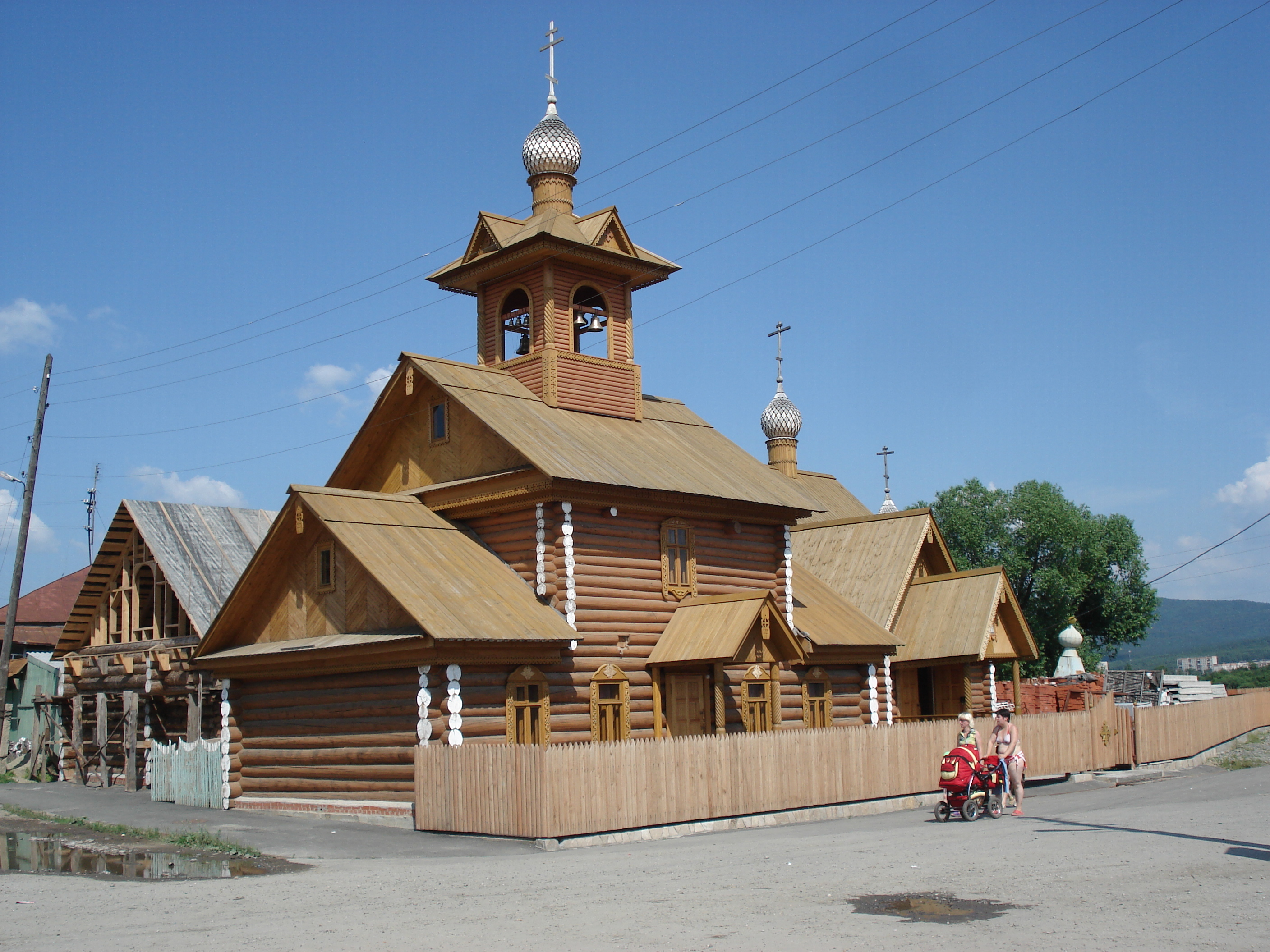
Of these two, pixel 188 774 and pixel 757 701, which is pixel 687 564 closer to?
pixel 757 701

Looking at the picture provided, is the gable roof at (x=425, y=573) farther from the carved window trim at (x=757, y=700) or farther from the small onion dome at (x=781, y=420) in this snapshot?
the small onion dome at (x=781, y=420)

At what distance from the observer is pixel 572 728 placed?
2508 centimetres

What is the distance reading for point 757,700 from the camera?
28484 mm

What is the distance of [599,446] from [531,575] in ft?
12.2

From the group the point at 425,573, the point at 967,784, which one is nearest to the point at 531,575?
the point at 425,573

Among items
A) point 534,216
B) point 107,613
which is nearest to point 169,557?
point 107,613

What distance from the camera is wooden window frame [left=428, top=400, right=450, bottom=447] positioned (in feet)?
94.3

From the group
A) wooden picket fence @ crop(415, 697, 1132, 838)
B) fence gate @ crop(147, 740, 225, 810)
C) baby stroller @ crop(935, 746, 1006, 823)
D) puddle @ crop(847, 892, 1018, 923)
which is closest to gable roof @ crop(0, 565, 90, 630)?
fence gate @ crop(147, 740, 225, 810)

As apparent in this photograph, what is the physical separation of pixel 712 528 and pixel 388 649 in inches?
362

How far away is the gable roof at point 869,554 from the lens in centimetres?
3741

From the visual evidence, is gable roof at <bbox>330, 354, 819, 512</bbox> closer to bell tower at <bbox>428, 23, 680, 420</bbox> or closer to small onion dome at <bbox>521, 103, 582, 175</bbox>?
bell tower at <bbox>428, 23, 680, 420</bbox>

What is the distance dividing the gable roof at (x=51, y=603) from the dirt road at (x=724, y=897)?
34.3 meters

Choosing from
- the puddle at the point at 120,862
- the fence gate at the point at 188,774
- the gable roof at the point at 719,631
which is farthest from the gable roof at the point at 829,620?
the puddle at the point at 120,862

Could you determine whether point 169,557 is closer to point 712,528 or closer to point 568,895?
point 712,528
